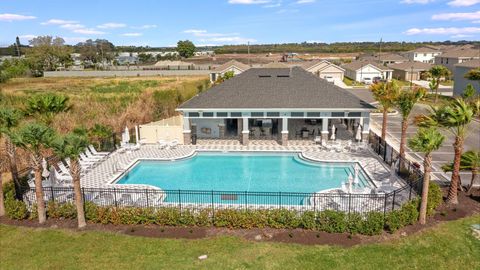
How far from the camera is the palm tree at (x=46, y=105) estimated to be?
75.3ft

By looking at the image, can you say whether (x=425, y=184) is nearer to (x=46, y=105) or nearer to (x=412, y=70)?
(x=46, y=105)

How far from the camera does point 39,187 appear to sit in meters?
15.6

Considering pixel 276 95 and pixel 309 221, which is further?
pixel 276 95

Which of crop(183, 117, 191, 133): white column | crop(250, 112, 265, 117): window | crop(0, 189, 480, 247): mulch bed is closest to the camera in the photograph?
crop(0, 189, 480, 247): mulch bed

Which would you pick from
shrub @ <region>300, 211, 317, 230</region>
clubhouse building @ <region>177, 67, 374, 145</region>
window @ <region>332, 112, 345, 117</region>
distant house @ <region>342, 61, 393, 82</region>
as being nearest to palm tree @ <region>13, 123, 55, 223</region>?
shrub @ <region>300, 211, 317, 230</region>

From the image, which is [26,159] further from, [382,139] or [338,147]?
[382,139]

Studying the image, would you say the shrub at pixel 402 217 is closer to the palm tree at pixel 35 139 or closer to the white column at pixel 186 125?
the palm tree at pixel 35 139

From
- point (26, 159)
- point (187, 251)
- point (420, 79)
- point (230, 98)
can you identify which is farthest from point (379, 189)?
point (420, 79)

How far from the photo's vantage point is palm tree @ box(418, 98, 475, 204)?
1633cm

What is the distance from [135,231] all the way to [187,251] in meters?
2.94

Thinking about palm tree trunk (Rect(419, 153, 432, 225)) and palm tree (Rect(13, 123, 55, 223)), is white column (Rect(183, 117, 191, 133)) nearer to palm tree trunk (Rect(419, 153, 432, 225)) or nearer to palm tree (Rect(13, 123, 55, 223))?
palm tree (Rect(13, 123, 55, 223))

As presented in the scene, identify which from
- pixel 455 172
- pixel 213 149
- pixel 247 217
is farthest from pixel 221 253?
pixel 213 149

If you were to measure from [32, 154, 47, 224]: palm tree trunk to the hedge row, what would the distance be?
0.42 meters

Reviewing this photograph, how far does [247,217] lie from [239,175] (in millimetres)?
8088
